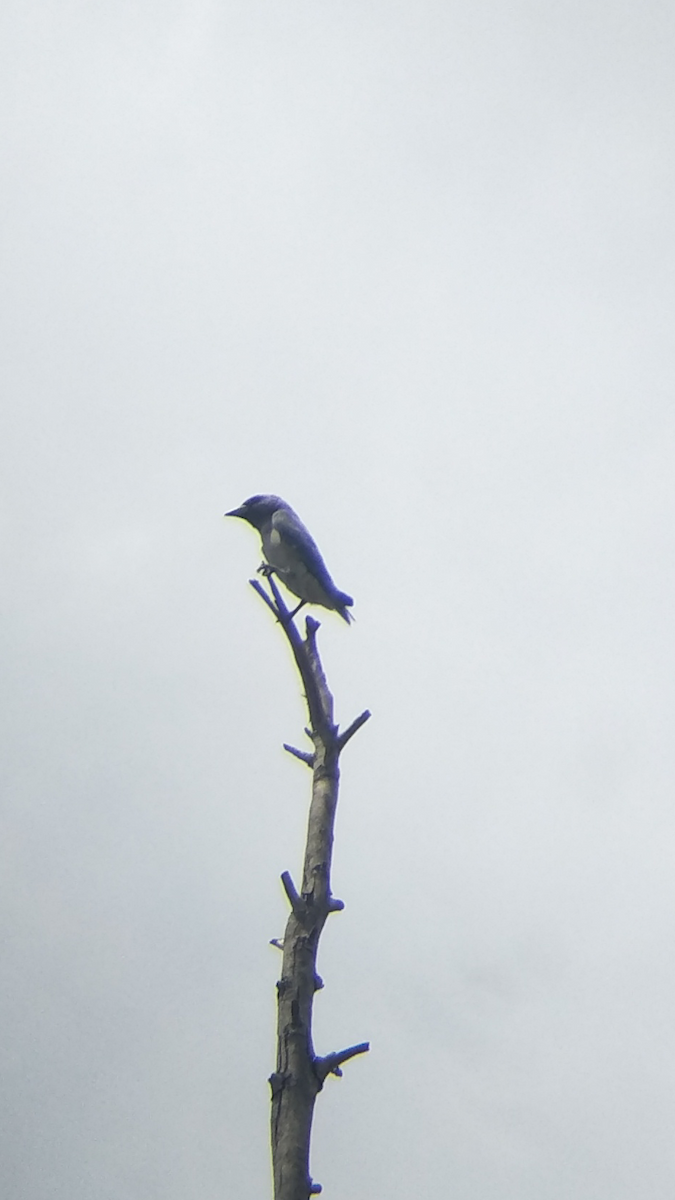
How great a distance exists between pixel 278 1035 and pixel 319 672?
2.42 metres

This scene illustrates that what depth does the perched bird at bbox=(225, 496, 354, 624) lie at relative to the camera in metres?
7.60

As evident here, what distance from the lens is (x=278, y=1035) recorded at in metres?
4.76

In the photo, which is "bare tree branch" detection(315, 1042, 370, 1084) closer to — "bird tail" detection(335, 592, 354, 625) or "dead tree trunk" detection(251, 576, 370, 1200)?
"dead tree trunk" detection(251, 576, 370, 1200)

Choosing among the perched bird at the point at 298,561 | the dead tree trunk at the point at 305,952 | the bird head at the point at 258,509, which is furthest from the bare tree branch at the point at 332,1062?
the bird head at the point at 258,509

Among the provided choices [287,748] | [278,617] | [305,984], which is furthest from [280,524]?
[305,984]

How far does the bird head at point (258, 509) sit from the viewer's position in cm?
820

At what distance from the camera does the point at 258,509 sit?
8.31m

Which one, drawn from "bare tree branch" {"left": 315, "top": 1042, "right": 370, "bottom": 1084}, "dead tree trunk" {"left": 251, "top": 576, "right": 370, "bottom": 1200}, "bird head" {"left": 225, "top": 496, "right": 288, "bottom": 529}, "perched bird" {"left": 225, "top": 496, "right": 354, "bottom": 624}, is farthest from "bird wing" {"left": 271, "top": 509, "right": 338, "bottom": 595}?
"bare tree branch" {"left": 315, "top": 1042, "right": 370, "bottom": 1084}

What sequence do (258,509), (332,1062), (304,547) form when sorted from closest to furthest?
(332,1062)
(304,547)
(258,509)

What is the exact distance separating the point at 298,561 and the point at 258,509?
964 mm

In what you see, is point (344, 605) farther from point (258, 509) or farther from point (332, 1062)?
point (332, 1062)

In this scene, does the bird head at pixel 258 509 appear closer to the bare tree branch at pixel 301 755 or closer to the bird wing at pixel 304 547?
the bird wing at pixel 304 547

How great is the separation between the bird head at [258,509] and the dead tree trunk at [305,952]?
6.74 ft

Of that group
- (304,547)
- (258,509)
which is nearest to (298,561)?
(304,547)
